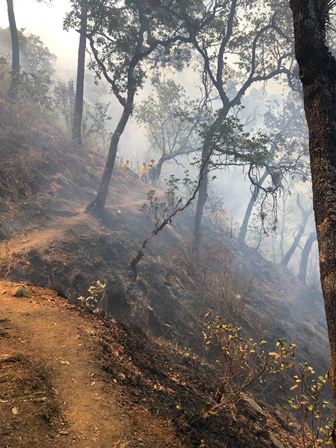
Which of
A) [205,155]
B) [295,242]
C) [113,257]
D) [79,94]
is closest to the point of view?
[113,257]

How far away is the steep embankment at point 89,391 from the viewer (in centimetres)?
293

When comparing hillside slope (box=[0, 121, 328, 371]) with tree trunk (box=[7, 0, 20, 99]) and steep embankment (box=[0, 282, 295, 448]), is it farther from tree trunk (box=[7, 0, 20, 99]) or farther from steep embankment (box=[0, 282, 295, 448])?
tree trunk (box=[7, 0, 20, 99])

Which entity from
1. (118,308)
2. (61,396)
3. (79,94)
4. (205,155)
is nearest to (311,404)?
(61,396)

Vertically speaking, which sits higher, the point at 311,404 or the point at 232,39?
the point at 232,39

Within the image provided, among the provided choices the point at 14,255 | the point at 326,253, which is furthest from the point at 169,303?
the point at 326,253

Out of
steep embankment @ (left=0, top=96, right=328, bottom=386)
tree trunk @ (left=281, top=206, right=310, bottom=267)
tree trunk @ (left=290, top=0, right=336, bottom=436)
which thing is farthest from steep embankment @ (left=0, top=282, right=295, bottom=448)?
tree trunk @ (left=281, top=206, right=310, bottom=267)

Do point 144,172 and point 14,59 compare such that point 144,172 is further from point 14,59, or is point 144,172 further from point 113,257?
point 113,257

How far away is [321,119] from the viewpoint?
342 cm

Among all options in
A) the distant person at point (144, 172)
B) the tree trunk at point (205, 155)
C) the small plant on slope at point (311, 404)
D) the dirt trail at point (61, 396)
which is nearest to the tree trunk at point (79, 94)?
the distant person at point (144, 172)

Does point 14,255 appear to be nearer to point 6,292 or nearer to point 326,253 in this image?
point 6,292

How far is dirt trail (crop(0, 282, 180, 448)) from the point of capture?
9.28 ft

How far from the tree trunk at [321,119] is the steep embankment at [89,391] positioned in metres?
1.94

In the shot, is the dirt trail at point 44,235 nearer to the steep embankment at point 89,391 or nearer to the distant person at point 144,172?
the steep embankment at point 89,391

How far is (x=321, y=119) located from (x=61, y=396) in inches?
139
